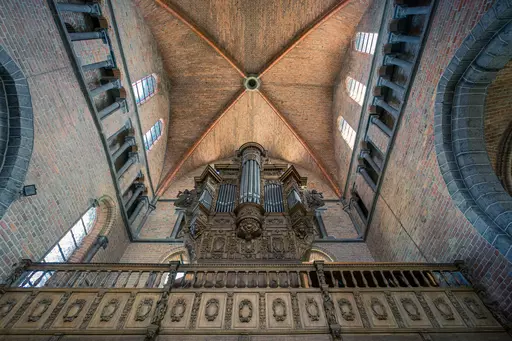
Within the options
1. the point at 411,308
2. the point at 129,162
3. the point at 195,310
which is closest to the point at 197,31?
the point at 129,162

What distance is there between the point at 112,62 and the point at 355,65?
1022 centimetres

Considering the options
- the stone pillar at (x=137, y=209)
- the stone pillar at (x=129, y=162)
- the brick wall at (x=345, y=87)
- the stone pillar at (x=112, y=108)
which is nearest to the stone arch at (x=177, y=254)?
the stone pillar at (x=137, y=209)

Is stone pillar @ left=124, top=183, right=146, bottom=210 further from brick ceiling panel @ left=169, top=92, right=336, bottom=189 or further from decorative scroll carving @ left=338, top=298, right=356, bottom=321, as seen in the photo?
decorative scroll carving @ left=338, top=298, right=356, bottom=321

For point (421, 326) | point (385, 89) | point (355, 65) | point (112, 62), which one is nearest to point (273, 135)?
point (355, 65)

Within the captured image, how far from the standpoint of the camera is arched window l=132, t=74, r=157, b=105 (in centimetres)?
1188

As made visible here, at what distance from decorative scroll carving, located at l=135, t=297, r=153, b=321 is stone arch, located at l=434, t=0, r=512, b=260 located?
6465mm

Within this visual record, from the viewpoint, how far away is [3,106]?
19.5 ft

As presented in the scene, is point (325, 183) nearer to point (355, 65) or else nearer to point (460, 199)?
point (355, 65)

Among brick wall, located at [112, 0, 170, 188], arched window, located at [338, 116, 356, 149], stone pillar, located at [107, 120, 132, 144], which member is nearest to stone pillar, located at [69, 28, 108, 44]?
brick wall, located at [112, 0, 170, 188]

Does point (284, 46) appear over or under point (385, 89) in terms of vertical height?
over

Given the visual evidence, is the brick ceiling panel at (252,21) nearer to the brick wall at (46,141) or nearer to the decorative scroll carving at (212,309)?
the brick wall at (46,141)

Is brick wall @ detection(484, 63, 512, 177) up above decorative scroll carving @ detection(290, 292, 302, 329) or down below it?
above

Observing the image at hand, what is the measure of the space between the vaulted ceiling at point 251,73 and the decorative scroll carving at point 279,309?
9.61m

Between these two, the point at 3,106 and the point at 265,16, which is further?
the point at 265,16
